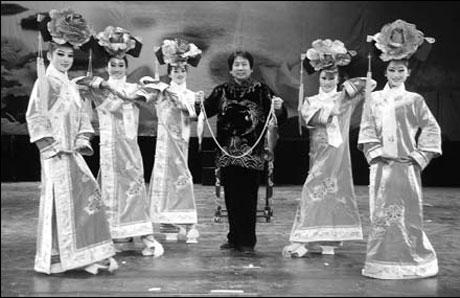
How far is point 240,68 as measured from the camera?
4637 mm

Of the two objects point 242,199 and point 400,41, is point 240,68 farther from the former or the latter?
point 400,41

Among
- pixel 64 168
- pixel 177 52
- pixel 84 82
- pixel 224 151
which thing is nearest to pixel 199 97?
pixel 177 52

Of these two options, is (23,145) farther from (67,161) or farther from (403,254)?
(403,254)

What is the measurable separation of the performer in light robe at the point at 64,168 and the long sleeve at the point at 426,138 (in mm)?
1876

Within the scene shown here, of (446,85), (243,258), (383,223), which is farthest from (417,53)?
(446,85)

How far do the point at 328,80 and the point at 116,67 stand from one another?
1430mm

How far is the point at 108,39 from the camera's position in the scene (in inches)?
181

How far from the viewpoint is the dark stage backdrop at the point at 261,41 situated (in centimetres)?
819

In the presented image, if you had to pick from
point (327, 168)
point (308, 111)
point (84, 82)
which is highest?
point (84, 82)

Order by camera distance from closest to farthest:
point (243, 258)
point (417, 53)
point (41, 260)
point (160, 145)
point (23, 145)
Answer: point (41, 260)
point (417, 53)
point (243, 258)
point (160, 145)
point (23, 145)

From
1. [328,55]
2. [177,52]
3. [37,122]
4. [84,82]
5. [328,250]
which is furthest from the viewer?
[177,52]

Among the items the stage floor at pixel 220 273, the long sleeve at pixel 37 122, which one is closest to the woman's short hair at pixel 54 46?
the long sleeve at pixel 37 122

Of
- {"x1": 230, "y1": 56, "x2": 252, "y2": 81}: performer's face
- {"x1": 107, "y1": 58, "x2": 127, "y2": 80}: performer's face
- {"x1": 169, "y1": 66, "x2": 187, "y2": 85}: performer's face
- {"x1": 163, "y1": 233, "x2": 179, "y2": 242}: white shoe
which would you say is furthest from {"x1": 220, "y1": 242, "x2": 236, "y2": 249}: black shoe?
{"x1": 107, "y1": 58, "x2": 127, "y2": 80}: performer's face

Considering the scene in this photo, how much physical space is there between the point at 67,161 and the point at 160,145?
4.57ft
